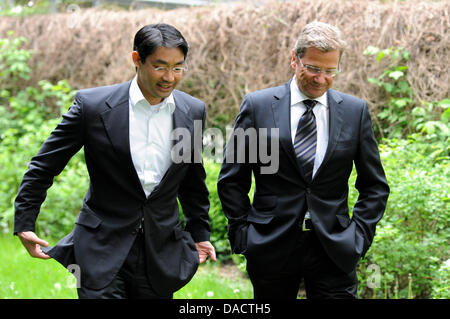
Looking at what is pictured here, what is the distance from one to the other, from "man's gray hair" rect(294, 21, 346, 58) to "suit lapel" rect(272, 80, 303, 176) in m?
0.25

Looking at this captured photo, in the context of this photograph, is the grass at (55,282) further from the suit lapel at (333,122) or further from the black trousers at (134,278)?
the suit lapel at (333,122)

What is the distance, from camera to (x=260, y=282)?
3516 mm

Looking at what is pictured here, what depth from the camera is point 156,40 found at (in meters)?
3.11

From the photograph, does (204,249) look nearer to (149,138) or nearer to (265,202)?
(265,202)

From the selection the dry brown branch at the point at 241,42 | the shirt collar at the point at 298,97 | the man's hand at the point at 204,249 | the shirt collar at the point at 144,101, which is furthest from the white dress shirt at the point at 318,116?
the dry brown branch at the point at 241,42

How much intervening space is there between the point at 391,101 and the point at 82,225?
14.6 feet

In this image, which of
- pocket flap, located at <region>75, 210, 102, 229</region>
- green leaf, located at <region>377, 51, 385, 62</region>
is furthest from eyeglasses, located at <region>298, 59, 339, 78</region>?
green leaf, located at <region>377, 51, 385, 62</region>

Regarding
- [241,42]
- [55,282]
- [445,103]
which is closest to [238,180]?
[55,282]

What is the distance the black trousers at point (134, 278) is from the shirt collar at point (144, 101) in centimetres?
66

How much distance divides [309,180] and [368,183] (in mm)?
410

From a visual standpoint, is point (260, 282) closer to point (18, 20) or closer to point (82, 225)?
point (82, 225)

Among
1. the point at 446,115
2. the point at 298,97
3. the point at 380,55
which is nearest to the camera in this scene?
the point at 298,97
